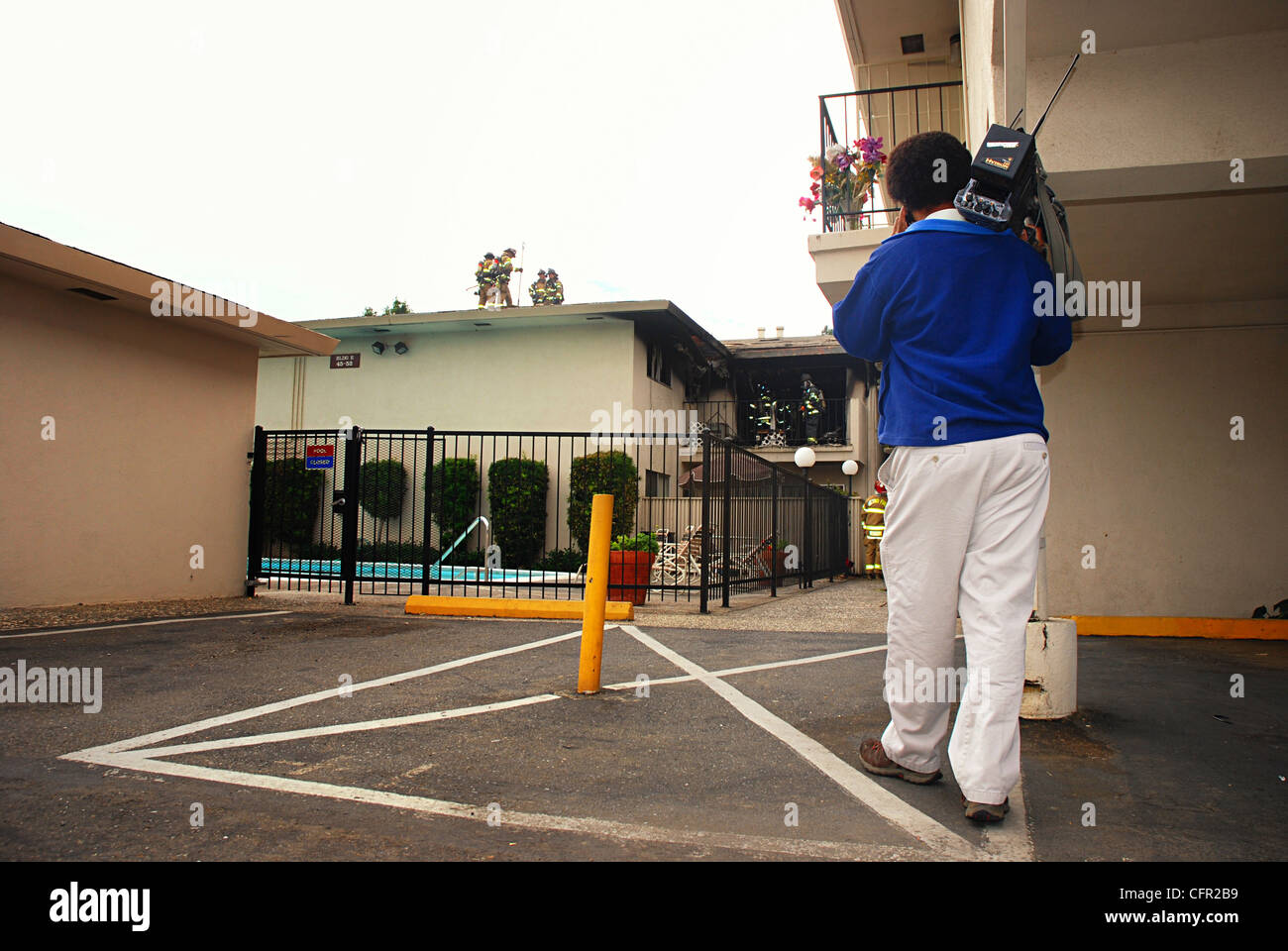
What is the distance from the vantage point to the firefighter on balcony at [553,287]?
24.2 metres

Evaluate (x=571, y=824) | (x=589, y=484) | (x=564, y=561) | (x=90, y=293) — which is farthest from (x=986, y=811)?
(x=564, y=561)

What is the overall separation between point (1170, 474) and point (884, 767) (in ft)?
18.9

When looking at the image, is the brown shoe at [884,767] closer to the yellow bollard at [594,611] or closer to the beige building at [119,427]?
the yellow bollard at [594,611]

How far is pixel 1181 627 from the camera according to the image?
6.78m

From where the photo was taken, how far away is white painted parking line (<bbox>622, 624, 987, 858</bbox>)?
2.22 meters

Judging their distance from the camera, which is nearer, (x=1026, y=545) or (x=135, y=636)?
(x=1026, y=545)

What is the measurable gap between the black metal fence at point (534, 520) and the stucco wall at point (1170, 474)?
10.8 feet

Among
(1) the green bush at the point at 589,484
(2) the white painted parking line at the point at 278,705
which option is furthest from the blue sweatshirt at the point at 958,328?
(1) the green bush at the point at 589,484

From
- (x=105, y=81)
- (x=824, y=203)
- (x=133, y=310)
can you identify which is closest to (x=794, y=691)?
(x=824, y=203)

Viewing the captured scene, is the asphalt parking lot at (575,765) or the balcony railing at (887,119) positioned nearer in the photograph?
the asphalt parking lot at (575,765)

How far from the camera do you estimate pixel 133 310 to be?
8.34 m
